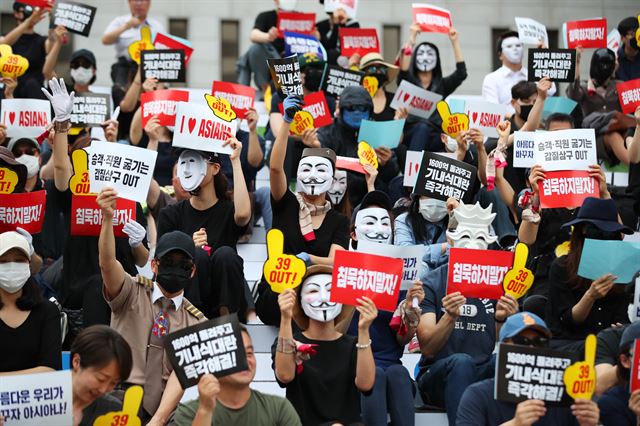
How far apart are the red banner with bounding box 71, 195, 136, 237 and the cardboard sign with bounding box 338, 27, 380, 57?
642 centimetres

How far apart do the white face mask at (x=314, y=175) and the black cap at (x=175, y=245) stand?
1.79 metres

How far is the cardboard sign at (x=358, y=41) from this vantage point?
16.1 m

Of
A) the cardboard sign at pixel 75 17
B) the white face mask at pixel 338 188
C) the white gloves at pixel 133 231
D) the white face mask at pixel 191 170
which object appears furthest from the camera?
the cardboard sign at pixel 75 17

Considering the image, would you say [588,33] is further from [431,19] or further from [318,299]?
[318,299]

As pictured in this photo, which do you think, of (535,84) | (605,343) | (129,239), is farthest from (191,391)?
(535,84)

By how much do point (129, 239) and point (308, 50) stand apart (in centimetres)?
602

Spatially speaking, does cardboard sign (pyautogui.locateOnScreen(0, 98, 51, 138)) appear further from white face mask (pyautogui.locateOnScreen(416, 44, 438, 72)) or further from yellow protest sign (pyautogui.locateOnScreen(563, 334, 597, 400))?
yellow protest sign (pyautogui.locateOnScreen(563, 334, 597, 400))

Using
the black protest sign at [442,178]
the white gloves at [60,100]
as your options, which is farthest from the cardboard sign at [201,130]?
the black protest sign at [442,178]

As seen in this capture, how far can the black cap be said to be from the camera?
9172mm

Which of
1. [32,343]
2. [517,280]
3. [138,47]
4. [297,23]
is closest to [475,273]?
[517,280]

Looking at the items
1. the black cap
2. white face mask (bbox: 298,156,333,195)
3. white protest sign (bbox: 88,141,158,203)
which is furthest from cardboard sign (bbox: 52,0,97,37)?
the black cap

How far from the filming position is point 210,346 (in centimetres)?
773

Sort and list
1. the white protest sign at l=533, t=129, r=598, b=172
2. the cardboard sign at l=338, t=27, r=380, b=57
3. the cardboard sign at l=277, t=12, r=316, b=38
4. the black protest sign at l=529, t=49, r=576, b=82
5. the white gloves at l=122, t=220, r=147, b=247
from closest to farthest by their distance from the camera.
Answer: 1. the white gloves at l=122, t=220, r=147, b=247
2. the white protest sign at l=533, t=129, r=598, b=172
3. the black protest sign at l=529, t=49, r=576, b=82
4. the cardboard sign at l=338, t=27, r=380, b=57
5. the cardboard sign at l=277, t=12, r=316, b=38

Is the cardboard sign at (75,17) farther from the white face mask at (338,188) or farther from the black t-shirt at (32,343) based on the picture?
the black t-shirt at (32,343)
